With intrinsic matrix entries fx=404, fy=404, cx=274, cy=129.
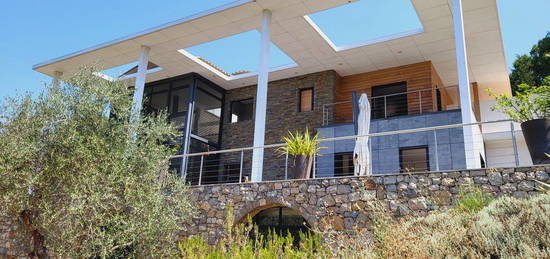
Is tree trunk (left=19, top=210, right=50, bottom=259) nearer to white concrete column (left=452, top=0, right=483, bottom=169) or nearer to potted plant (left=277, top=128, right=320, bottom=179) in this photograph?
potted plant (left=277, top=128, right=320, bottom=179)

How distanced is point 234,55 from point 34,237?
821 centimetres

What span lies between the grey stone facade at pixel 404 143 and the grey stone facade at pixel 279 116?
1928 mm

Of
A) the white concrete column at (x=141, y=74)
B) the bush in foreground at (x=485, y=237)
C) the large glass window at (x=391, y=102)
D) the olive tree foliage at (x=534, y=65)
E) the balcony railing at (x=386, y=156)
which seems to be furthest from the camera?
the olive tree foliage at (x=534, y=65)

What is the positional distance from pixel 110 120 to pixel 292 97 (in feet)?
25.2

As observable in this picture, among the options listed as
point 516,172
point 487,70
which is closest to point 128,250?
point 516,172

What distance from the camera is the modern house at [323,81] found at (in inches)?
376

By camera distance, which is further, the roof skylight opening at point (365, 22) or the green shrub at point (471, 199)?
the roof skylight opening at point (365, 22)

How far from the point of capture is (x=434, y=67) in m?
12.7

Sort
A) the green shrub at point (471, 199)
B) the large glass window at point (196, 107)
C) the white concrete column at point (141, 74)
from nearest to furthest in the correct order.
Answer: the green shrub at point (471, 199) → the white concrete column at point (141, 74) → the large glass window at point (196, 107)

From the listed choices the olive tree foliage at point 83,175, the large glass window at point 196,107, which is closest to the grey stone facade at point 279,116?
the large glass window at point 196,107

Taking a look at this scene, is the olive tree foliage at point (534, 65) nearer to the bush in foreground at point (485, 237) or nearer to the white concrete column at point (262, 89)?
the white concrete column at point (262, 89)

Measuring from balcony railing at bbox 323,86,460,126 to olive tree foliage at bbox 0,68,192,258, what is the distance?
6.83 metres

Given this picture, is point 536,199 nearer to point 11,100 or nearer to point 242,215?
point 242,215

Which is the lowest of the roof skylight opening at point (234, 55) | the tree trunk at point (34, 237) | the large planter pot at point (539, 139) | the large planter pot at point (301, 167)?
the tree trunk at point (34, 237)
